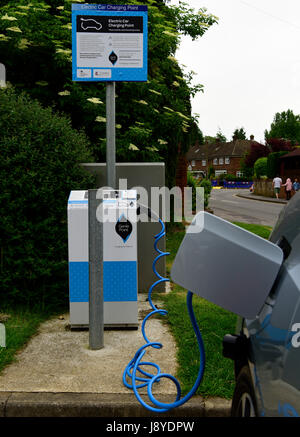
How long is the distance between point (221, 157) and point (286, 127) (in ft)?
50.2

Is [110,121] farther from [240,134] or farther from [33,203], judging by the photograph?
[240,134]

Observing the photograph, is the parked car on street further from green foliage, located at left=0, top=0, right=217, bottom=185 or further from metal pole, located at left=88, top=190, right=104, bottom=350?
green foliage, located at left=0, top=0, right=217, bottom=185

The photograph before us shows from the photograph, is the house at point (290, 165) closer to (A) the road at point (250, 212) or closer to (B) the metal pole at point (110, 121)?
(A) the road at point (250, 212)

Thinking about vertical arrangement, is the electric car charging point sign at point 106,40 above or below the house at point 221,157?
below

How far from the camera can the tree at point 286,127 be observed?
306ft

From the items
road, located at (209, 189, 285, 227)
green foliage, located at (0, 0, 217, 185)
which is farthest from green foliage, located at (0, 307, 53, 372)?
road, located at (209, 189, 285, 227)

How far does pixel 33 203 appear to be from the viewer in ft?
15.9

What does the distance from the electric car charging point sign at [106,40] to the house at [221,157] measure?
292ft

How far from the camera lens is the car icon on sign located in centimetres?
424

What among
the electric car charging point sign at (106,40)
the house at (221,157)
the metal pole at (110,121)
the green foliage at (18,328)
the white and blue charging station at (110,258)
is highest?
the house at (221,157)

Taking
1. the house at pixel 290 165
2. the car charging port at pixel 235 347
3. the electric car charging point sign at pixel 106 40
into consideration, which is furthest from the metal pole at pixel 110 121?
the house at pixel 290 165

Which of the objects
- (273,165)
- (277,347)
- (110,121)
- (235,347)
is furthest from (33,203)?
(273,165)

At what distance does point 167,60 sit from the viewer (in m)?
9.65

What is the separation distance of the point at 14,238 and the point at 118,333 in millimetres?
1514
